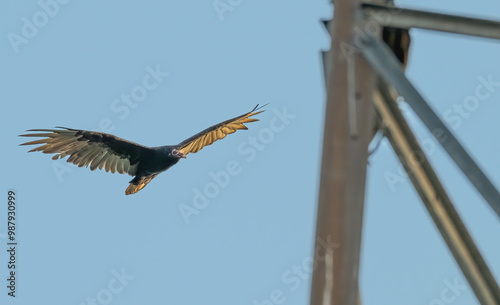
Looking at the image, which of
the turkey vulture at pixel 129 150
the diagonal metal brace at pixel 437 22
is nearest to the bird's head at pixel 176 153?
the turkey vulture at pixel 129 150

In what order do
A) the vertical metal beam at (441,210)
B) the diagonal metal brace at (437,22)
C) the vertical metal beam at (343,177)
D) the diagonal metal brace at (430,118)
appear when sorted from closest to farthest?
the vertical metal beam at (343,177) → the diagonal metal brace at (430,118) → the diagonal metal brace at (437,22) → the vertical metal beam at (441,210)

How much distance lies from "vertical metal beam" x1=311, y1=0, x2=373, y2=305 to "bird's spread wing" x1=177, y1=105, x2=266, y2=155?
7.76 metres

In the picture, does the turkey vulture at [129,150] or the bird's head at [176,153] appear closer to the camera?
the turkey vulture at [129,150]

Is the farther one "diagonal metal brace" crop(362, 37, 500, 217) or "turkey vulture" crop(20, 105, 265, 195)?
"turkey vulture" crop(20, 105, 265, 195)

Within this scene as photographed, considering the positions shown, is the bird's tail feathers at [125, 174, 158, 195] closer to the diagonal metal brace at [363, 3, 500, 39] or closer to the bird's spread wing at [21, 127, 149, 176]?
the bird's spread wing at [21, 127, 149, 176]

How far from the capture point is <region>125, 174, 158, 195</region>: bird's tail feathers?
12.2 m

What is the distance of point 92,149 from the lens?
38.2 ft

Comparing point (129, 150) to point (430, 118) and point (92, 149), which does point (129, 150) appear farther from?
point (430, 118)

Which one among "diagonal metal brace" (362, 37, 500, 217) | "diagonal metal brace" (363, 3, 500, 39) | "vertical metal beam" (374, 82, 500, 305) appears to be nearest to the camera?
"diagonal metal brace" (362, 37, 500, 217)

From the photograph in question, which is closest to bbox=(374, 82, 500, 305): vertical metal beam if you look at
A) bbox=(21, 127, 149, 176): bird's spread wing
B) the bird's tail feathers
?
bbox=(21, 127, 149, 176): bird's spread wing

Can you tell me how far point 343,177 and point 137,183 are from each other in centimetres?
910

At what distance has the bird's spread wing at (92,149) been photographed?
10742mm

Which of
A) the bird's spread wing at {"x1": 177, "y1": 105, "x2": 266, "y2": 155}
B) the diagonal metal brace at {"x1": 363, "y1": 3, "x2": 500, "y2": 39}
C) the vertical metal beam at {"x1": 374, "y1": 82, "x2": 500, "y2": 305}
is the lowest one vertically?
the vertical metal beam at {"x1": 374, "y1": 82, "x2": 500, "y2": 305}

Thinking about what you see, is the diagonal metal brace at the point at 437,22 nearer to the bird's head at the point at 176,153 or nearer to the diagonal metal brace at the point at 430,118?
the diagonal metal brace at the point at 430,118
